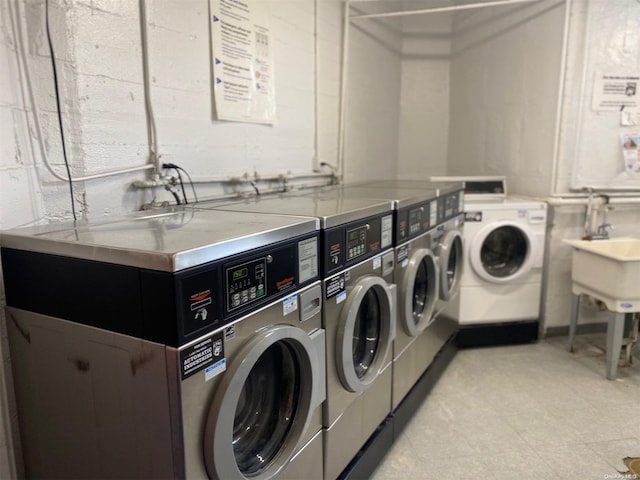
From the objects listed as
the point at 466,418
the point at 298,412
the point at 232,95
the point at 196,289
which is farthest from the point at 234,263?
the point at 466,418

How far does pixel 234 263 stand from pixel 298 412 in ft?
1.99

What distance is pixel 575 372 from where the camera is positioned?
2.98 metres

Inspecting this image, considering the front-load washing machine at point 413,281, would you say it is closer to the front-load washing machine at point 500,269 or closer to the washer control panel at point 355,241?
the washer control panel at point 355,241

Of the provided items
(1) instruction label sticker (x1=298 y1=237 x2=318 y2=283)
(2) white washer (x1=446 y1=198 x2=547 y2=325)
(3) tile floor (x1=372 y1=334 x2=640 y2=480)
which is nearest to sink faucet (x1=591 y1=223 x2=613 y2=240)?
(2) white washer (x1=446 y1=198 x2=547 y2=325)

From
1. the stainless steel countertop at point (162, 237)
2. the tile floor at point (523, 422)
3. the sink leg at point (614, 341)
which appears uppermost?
the stainless steel countertop at point (162, 237)

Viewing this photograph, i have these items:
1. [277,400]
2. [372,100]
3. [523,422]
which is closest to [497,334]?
[523,422]

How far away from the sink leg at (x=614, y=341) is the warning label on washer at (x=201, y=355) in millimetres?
2657

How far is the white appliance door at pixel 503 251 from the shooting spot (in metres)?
3.18

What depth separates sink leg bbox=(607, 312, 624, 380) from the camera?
2805 mm

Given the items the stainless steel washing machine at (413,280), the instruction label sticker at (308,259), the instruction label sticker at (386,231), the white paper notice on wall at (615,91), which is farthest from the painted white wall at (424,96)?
the instruction label sticker at (308,259)

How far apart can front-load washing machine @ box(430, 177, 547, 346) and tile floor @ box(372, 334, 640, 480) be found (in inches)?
8.1

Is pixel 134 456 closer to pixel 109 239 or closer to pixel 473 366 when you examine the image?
pixel 109 239

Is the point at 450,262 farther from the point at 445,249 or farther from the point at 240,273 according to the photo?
the point at 240,273

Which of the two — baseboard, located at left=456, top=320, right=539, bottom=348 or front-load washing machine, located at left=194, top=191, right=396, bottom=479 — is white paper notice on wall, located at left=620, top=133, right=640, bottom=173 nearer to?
baseboard, located at left=456, top=320, right=539, bottom=348
